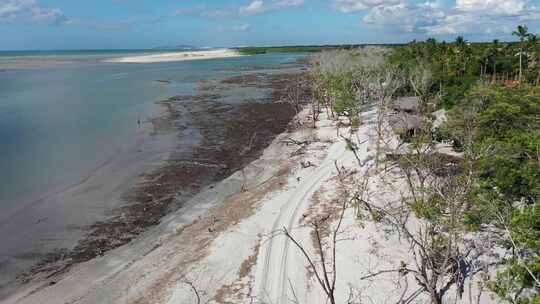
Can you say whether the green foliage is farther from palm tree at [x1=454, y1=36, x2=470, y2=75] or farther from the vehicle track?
palm tree at [x1=454, y1=36, x2=470, y2=75]

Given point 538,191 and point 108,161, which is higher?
point 538,191

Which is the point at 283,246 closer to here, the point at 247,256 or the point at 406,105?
the point at 247,256

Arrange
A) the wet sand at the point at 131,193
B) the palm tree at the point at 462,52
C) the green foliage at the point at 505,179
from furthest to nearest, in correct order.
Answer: the palm tree at the point at 462,52 < the wet sand at the point at 131,193 < the green foliage at the point at 505,179

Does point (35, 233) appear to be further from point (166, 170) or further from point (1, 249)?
point (166, 170)

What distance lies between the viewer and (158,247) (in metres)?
17.7

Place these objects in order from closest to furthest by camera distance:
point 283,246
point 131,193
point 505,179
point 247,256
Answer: point 505,179 < point 247,256 < point 283,246 < point 131,193

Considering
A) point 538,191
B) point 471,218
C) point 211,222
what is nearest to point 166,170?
point 211,222

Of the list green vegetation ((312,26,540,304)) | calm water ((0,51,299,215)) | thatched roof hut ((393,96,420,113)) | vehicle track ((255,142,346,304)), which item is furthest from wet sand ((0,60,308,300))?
thatched roof hut ((393,96,420,113))

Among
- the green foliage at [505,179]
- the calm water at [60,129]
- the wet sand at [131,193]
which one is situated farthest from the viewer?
the calm water at [60,129]

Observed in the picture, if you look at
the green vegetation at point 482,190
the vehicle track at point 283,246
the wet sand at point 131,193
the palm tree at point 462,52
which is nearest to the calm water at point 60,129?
the wet sand at point 131,193

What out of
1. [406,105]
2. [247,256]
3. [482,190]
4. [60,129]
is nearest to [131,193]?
[247,256]

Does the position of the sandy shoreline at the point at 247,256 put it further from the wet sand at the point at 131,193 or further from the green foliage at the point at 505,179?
the green foliage at the point at 505,179

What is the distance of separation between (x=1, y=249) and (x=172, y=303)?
9.74 meters

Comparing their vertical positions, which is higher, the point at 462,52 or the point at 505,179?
the point at 462,52
